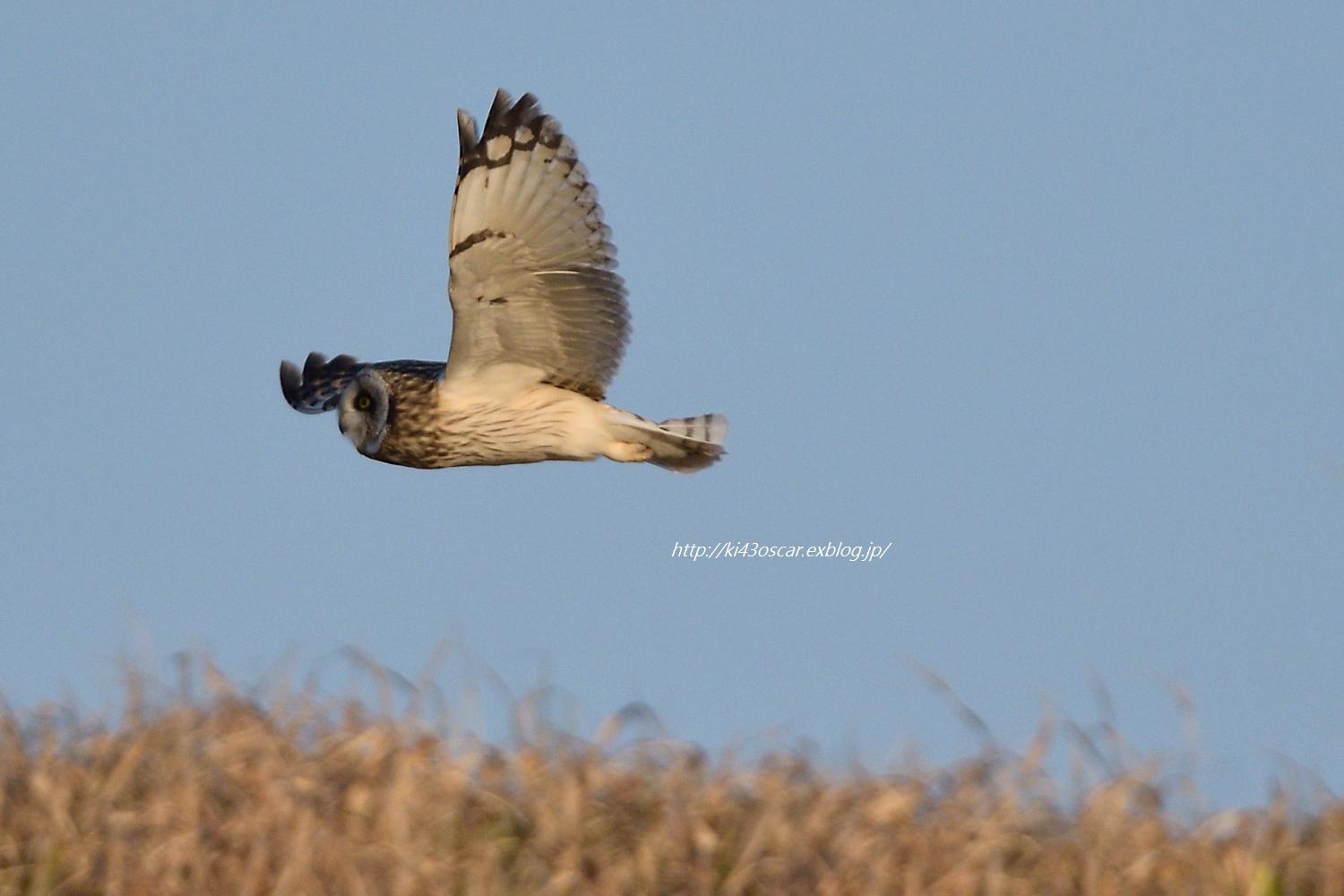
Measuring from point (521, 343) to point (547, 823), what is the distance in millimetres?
2592

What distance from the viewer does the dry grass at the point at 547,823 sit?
10.7 feet

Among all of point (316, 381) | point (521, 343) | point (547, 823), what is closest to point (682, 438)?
point (521, 343)

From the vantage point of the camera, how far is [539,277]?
215 inches

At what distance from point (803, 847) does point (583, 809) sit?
0.46 meters

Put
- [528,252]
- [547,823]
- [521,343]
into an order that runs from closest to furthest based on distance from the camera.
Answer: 1. [547,823]
2. [528,252]
3. [521,343]

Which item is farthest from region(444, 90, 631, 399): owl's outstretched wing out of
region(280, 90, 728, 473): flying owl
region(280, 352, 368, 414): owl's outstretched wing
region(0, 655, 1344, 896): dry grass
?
region(0, 655, 1344, 896): dry grass

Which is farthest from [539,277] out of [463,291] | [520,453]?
[520,453]

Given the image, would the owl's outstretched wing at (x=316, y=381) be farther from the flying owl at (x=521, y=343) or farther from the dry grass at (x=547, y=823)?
the dry grass at (x=547, y=823)

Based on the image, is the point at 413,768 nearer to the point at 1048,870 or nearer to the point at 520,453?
the point at 1048,870

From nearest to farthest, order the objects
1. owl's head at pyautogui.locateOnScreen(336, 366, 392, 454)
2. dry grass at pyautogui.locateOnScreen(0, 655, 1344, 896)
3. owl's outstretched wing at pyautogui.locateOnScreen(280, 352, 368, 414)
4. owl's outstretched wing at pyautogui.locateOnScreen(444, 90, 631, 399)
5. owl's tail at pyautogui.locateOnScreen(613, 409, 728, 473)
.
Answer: dry grass at pyautogui.locateOnScreen(0, 655, 1344, 896) < owl's outstretched wing at pyautogui.locateOnScreen(444, 90, 631, 399) < owl's head at pyautogui.locateOnScreen(336, 366, 392, 454) < owl's tail at pyautogui.locateOnScreen(613, 409, 728, 473) < owl's outstretched wing at pyautogui.locateOnScreen(280, 352, 368, 414)

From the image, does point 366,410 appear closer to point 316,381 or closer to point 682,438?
point 682,438

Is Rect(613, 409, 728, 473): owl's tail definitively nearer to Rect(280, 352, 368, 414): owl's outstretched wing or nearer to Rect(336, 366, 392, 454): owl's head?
Rect(336, 366, 392, 454): owl's head

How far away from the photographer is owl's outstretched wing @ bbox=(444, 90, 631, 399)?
529cm

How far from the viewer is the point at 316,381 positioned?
745 cm
